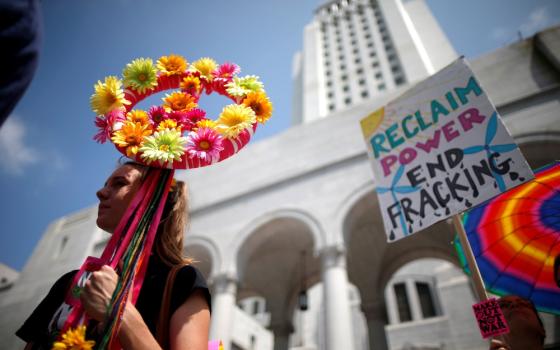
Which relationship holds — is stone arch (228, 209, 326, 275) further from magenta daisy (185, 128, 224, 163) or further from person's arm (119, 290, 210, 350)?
person's arm (119, 290, 210, 350)

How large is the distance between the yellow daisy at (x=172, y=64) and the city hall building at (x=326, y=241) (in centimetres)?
540

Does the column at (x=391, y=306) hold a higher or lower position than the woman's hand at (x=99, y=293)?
higher

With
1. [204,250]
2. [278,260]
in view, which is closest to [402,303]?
[278,260]

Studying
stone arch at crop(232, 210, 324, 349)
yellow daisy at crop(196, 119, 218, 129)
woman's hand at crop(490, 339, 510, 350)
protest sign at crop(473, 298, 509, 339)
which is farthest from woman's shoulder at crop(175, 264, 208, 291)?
stone arch at crop(232, 210, 324, 349)

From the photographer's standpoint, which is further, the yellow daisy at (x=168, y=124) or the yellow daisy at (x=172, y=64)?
the yellow daisy at (x=172, y=64)

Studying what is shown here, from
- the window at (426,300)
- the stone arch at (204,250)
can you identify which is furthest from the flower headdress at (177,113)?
the window at (426,300)

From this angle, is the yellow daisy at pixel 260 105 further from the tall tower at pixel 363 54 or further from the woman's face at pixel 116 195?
the tall tower at pixel 363 54

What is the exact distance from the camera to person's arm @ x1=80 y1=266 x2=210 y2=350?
1.09 m

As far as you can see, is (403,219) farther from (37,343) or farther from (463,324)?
(463,324)

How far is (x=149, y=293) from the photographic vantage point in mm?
1406

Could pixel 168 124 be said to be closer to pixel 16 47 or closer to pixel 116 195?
pixel 116 195

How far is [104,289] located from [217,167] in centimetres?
1115

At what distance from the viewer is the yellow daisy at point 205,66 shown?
2139mm

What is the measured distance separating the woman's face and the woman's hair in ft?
0.19
